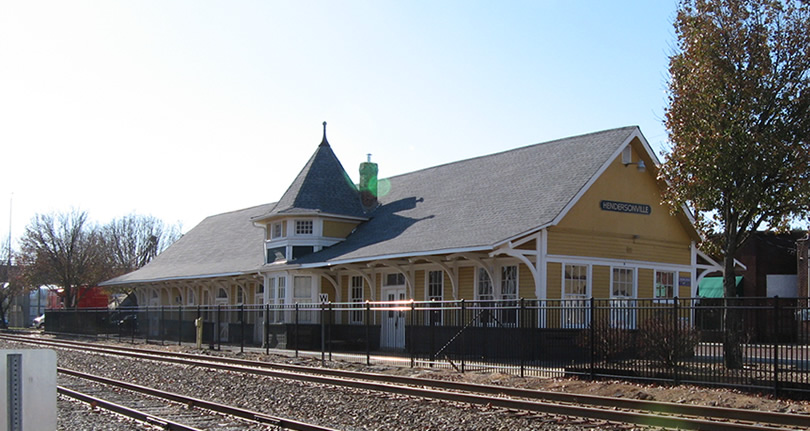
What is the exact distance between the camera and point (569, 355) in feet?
62.7

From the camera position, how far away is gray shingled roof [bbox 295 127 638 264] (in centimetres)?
2314

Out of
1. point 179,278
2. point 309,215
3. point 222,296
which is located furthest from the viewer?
point 222,296

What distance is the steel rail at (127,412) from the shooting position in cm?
1102

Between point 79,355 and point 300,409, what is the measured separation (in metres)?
17.0

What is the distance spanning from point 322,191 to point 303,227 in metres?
1.79

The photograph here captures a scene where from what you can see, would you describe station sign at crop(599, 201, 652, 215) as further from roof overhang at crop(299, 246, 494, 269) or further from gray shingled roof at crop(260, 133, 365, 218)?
gray shingled roof at crop(260, 133, 365, 218)

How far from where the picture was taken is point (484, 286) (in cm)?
2422

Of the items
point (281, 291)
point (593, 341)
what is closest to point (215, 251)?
point (281, 291)

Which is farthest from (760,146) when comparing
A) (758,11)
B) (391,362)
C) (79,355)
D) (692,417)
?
(79,355)

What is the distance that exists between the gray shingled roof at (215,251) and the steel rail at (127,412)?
700 inches

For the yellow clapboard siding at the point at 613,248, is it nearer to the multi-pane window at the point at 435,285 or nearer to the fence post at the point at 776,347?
the multi-pane window at the point at 435,285

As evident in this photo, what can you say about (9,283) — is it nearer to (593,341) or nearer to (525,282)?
(525,282)

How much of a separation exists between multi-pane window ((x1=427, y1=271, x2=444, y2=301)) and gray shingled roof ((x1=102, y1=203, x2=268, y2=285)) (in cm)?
946

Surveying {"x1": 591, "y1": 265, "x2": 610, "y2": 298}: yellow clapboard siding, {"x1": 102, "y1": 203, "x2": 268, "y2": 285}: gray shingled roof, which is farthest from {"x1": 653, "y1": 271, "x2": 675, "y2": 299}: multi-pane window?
{"x1": 102, "y1": 203, "x2": 268, "y2": 285}: gray shingled roof
